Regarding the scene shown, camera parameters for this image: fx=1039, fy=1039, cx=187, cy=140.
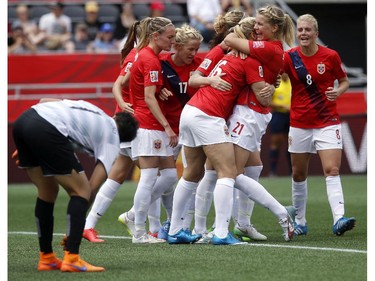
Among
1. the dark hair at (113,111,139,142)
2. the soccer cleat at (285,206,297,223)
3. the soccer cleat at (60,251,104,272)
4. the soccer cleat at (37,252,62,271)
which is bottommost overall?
the soccer cleat at (285,206,297,223)

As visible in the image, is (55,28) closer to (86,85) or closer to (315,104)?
(86,85)

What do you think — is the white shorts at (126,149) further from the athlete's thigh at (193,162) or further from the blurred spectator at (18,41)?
the blurred spectator at (18,41)

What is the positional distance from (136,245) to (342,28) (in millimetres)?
19153

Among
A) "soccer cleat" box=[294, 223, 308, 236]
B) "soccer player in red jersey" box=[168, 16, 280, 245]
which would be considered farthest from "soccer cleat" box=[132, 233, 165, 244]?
"soccer cleat" box=[294, 223, 308, 236]

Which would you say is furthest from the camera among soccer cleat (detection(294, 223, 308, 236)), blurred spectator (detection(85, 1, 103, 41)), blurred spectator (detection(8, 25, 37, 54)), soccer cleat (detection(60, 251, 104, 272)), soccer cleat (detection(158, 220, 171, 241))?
blurred spectator (detection(85, 1, 103, 41))

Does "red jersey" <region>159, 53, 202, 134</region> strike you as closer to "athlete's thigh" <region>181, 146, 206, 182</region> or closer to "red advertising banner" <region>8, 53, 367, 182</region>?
"athlete's thigh" <region>181, 146, 206, 182</region>

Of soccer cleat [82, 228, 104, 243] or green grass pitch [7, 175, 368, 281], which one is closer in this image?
green grass pitch [7, 175, 368, 281]

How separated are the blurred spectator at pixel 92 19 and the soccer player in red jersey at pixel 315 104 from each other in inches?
500

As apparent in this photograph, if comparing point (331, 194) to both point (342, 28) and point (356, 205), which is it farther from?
point (342, 28)

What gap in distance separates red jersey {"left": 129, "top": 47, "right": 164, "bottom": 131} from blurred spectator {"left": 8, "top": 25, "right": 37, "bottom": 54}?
37.5 ft

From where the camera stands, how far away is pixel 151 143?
10.3 m

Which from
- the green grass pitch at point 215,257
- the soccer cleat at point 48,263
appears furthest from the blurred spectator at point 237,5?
the soccer cleat at point 48,263

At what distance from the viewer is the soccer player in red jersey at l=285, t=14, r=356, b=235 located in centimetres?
1090

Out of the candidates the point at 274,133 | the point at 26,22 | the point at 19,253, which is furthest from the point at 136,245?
the point at 26,22
